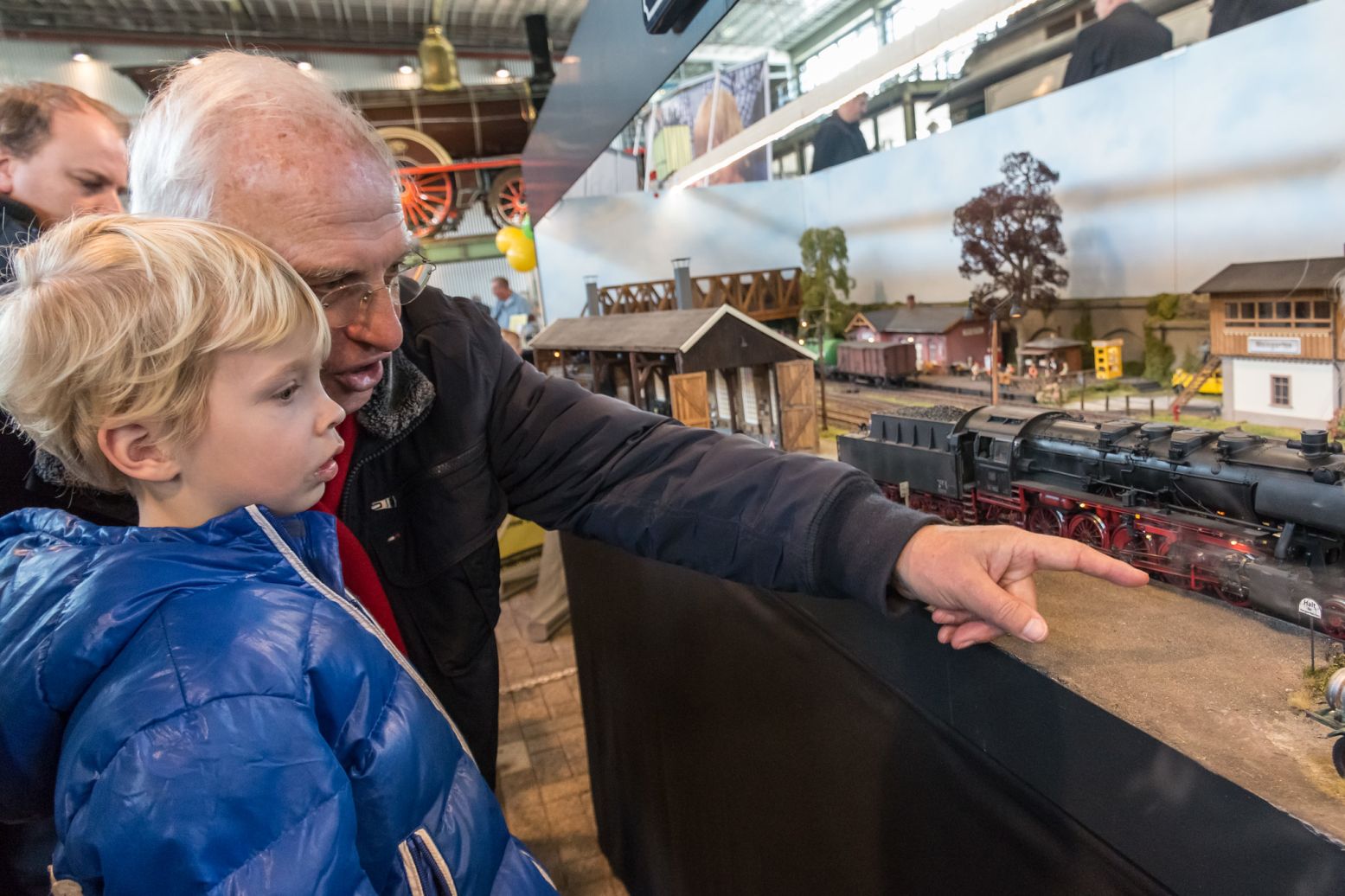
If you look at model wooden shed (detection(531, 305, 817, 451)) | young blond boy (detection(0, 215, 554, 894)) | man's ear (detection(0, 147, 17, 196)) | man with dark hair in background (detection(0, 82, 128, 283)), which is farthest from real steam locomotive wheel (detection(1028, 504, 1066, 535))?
man's ear (detection(0, 147, 17, 196))

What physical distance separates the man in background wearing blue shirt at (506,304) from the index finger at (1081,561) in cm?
833

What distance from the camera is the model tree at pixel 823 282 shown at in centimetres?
188

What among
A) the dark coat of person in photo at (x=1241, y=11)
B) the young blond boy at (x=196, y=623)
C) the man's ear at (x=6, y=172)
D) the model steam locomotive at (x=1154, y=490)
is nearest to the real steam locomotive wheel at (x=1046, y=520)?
the model steam locomotive at (x=1154, y=490)

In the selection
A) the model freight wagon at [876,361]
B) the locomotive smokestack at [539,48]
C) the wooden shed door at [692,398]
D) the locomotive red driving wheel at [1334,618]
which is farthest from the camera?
the locomotive smokestack at [539,48]

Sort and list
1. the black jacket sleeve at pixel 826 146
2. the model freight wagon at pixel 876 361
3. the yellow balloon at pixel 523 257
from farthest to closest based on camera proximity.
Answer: the yellow balloon at pixel 523 257, the model freight wagon at pixel 876 361, the black jacket sleeve at pixel 826 146

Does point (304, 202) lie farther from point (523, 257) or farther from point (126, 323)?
point (523, 257)

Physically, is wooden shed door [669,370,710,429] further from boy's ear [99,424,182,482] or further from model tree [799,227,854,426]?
boy's ear [99,424,182,482]

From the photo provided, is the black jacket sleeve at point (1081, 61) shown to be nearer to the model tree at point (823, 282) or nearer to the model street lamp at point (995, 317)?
the model street lamp at point (995, 317)

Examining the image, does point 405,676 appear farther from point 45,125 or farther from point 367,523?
point 45,125

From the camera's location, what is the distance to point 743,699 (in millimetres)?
1723

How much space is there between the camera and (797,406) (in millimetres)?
2439

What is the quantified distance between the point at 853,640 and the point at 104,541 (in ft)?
3.48

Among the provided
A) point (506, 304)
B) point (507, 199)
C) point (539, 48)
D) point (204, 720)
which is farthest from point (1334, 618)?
point (507, 199)

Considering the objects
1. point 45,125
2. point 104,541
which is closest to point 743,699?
point 104,541
